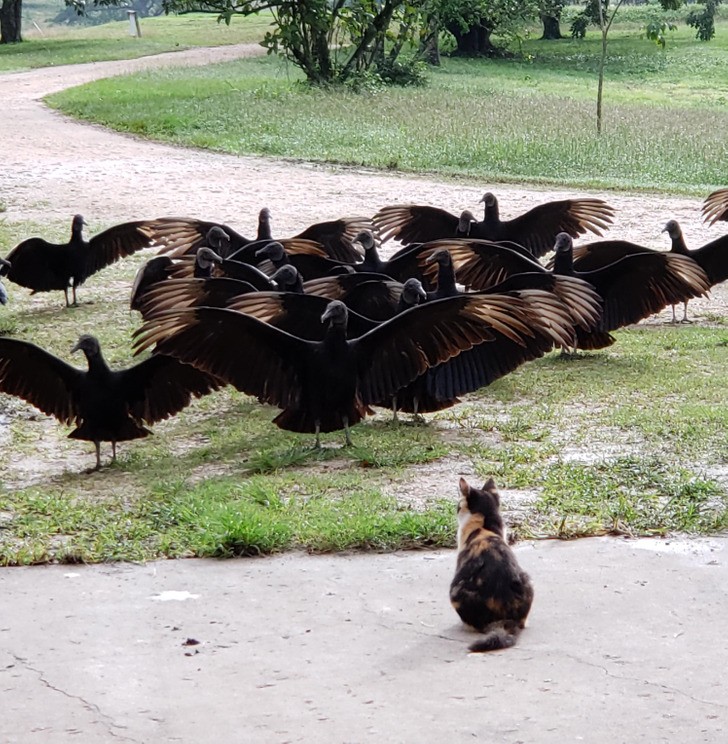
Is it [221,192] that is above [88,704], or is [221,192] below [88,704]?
above

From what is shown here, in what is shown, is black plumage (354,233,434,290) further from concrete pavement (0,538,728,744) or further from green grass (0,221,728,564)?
concrete pavement (0,538,728,744)

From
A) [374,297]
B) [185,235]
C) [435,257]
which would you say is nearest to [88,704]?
[374,297]

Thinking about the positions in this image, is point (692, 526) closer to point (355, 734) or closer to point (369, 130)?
point (355, 734)

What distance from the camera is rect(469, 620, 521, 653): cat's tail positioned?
4137mm

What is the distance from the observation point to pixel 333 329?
6512 millimetres

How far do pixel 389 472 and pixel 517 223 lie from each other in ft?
14.6

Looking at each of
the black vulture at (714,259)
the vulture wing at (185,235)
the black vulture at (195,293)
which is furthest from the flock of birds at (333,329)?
the black vulture at (714,259)

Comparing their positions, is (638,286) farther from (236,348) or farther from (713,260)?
(236,348)

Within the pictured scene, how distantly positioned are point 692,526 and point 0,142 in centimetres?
1617

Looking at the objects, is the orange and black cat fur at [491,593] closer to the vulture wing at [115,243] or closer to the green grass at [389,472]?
the green grass at [389,472]

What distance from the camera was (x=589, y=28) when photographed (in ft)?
172

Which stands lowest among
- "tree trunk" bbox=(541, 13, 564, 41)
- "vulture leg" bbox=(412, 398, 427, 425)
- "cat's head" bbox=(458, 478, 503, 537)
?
"vulture leg" bbox=(412, 398, 427, 425)

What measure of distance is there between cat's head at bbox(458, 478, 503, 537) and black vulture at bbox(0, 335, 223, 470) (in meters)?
2.38

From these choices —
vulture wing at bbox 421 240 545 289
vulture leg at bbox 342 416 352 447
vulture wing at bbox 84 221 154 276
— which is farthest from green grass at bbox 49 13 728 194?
vulture leg at bbox 342 416 352 447
